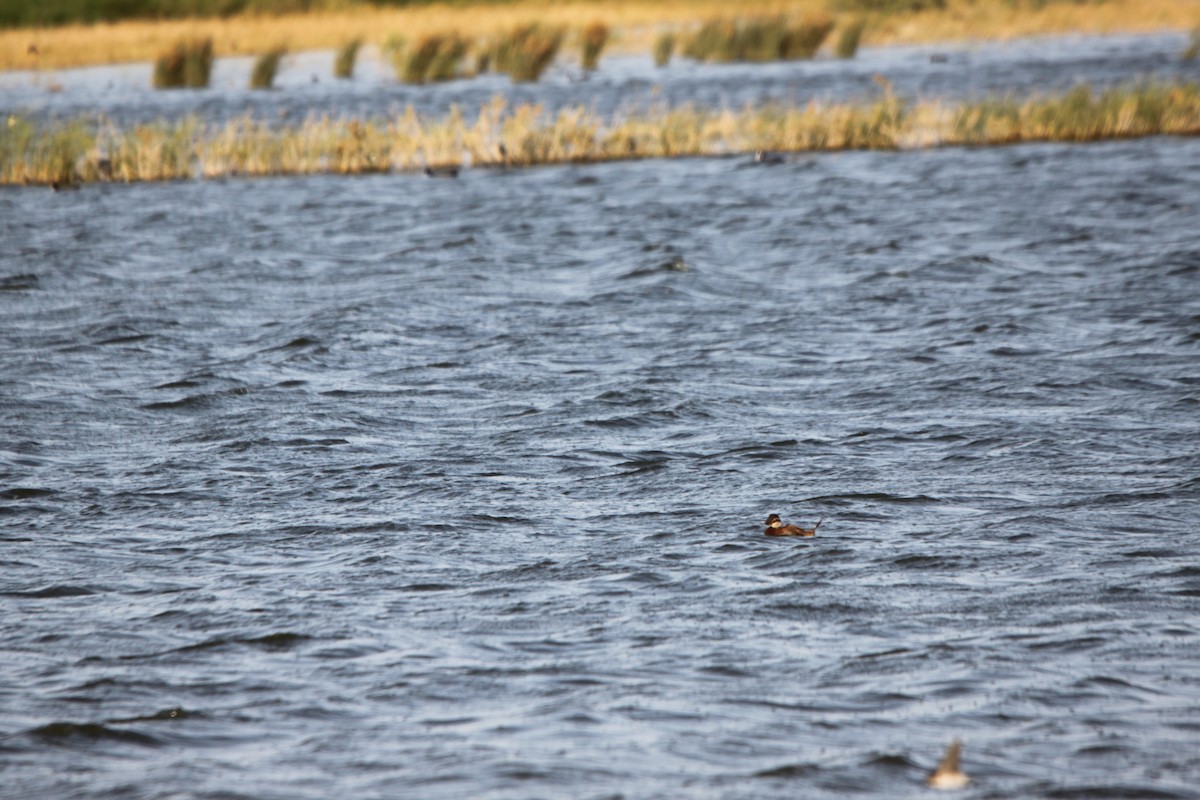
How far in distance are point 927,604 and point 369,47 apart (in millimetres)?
46116

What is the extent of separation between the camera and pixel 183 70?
39.1m

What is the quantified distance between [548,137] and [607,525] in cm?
1954

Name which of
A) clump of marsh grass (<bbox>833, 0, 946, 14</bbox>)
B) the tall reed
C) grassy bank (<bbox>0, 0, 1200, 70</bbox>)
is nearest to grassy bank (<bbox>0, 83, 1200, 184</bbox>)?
the tall reed

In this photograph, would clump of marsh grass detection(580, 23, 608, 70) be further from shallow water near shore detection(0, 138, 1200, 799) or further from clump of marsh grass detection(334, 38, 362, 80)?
shallow water near shore detection(0, 138, 1200, 799)

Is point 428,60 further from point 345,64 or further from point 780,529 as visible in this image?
point 780,529

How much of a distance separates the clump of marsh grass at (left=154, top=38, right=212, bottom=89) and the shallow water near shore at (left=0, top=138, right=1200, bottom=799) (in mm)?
20153

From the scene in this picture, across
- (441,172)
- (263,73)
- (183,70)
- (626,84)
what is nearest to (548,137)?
(441,172)

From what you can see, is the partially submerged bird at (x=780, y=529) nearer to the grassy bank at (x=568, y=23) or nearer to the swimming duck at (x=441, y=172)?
the swimming duck at (x=441, y=172)

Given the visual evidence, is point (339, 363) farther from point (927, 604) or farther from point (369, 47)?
point (369, 47)

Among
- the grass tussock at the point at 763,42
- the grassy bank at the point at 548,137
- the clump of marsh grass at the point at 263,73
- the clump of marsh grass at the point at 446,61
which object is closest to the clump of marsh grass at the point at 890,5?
the grass tussock at the point at 763,42

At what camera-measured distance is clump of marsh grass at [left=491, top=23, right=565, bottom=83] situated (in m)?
38.8

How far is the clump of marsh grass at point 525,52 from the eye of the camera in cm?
3875

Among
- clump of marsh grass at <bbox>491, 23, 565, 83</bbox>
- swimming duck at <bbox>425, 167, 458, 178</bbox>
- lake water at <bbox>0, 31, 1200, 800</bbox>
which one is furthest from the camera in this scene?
clump of marsh grass at <bbox>491, 23, 565, 83</bbox>

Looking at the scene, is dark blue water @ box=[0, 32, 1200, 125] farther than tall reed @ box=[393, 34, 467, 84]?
No
